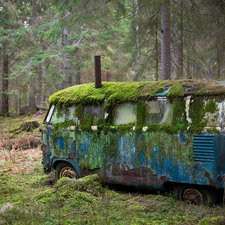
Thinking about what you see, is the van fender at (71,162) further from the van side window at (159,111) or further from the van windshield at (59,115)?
the van side window at (159,111)

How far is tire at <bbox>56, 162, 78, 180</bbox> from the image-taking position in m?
8.12


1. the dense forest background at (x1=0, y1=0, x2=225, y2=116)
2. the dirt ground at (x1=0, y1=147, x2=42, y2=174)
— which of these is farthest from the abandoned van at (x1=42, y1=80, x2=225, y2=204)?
the dirt ground at (x1=0, y1=147, x2=42, y2=174)

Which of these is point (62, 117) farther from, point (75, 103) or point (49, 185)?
point (49, 185)

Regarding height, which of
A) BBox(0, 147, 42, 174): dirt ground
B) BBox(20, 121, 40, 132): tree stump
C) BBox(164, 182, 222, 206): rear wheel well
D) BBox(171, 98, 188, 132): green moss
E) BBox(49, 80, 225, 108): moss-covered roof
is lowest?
BBox(0, 147, 42, 174): dirt ground

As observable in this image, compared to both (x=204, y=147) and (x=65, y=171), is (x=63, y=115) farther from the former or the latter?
(x=204, y=147)

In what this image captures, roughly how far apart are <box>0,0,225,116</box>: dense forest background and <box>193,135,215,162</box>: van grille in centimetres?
164

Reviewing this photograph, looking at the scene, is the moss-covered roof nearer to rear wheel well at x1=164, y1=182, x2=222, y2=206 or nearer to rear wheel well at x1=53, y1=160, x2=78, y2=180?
rear wheel well at x1=53, y1=160, x2=78, y2=180

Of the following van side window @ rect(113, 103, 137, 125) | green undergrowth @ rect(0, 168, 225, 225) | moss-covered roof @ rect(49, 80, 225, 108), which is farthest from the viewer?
van side window @ rect(113, 103, 137, 125)

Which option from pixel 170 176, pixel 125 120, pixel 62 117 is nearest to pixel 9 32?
pixel 62 117

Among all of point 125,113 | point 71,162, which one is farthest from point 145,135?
point 71,162

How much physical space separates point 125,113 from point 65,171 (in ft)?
7.60

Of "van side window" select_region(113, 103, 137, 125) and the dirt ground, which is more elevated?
"van side window" select_region(113, 103, 137, 125)

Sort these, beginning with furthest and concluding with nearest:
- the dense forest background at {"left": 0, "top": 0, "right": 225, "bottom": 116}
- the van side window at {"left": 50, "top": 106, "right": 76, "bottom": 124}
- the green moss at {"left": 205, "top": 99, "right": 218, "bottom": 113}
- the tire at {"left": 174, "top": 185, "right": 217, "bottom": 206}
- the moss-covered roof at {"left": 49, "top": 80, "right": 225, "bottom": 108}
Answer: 1. the dense forest background at {"left": 0, "top": 0, "right": 225, "bottom": 116}
2. the van side window at {"left": 50, "top": 106, "right": 76, "bottom": 124}
3. the moss-covered roof at {"left": 49, "top": 80, "right": 225, "bottom": 108}
4. the tire at {"left": 174, "top": 185, "right": 217, "bottom": 206}
5. the green moss at {"left": 205, "top": 99, "right": 218, "bottom": 113}

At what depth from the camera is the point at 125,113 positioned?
719 centimetres
